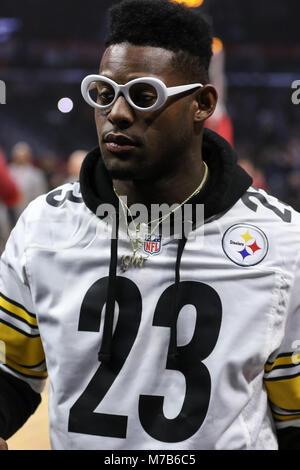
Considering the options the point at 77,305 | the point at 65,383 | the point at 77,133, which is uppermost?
the point at 77,305

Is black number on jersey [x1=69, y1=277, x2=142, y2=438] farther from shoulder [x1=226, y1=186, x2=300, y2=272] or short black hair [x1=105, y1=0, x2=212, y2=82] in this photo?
short black hair [x1=105, y1=0, x2=212, y2=82]

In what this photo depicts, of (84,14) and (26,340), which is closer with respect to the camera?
(26,340)

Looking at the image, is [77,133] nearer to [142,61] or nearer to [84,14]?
[84,14]

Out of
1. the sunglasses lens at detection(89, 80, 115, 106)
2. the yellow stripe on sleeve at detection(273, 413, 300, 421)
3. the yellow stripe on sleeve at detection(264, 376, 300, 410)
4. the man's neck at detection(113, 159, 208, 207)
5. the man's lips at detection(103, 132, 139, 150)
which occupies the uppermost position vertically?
the sunglasses lens at detection(89, 80, 115, 106)

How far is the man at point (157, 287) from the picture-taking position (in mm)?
1508

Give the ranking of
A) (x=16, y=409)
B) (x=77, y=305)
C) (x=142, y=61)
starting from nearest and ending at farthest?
(x=142, y=61) → (x=77, y=305) → (x=16, y=409)

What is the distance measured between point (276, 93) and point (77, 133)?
4454 millimetres

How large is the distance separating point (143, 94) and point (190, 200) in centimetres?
30

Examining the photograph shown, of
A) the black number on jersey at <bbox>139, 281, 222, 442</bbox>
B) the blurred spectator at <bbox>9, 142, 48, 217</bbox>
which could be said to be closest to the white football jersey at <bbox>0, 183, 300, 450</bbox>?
the black number on jersey at <bbox>139, 281, 222, 442</bbox>

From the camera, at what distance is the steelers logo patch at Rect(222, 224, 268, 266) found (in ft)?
5.23

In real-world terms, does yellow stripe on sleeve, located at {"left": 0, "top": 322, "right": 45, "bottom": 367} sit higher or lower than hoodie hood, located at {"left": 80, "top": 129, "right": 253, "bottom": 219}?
lower

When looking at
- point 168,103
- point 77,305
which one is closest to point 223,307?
point 77,305

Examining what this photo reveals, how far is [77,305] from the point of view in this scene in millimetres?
1595

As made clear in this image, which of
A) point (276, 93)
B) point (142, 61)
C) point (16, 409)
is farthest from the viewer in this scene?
point (276, 93)
